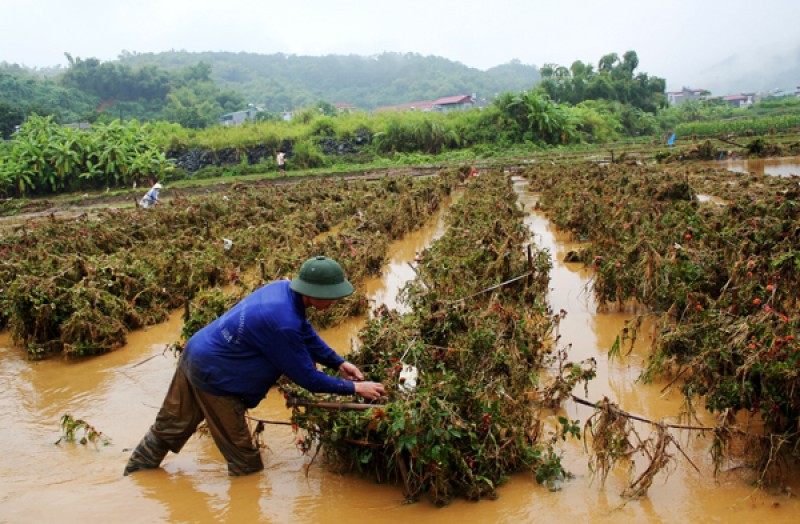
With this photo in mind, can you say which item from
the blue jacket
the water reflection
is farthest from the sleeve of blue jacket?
the water reflection

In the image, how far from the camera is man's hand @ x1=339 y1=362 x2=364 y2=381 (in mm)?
4188

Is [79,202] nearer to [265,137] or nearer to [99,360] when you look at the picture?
[265,137]

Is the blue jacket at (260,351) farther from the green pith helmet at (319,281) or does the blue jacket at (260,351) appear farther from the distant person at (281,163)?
the distant person at (281,163)

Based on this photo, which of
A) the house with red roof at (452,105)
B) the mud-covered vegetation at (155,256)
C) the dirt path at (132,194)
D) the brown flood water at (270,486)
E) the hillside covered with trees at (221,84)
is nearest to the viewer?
the brown flood water at (270,486)

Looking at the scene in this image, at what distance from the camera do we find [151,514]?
3920 mm

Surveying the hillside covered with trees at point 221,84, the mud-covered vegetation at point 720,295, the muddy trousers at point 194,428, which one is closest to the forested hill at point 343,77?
the hillside covered with trees at point 221,84

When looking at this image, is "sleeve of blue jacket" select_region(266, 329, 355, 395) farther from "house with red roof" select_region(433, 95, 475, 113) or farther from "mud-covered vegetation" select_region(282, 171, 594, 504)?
"house with red roof" select_region(433, 95, 475, 113)

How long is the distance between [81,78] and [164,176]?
48.9 m

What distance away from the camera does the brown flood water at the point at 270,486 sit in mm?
3725

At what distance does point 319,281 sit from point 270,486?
4.78 feet

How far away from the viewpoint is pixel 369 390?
386cm

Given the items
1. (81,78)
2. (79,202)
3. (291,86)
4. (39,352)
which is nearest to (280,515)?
(39,352)

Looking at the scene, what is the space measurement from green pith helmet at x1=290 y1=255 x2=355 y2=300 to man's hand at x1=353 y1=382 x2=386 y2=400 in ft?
1.84

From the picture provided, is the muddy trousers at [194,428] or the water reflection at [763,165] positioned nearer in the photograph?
the muddy trousers at [194,428]
